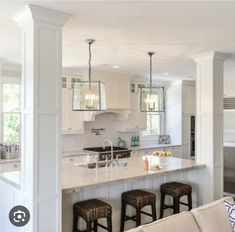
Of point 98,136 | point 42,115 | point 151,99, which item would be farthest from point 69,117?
point 42,115

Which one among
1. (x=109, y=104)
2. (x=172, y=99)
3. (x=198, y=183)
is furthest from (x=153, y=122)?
Answer: (x=198, y=183)

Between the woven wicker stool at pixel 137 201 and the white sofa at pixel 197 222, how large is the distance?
1012mm

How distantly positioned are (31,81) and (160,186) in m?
2.43

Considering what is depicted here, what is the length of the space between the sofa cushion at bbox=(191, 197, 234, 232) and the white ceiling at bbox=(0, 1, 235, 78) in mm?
1770

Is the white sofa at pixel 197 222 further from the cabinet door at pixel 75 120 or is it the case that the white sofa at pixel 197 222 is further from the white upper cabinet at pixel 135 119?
the white upper cabinet at pixel 135 119

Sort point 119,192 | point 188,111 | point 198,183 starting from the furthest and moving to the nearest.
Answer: point 188,111, point 198,183, point 119,192

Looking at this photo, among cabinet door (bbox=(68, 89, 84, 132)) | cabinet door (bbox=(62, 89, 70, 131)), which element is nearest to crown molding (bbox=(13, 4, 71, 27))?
cabinet door (bbox=(62, 89, 70, 131))

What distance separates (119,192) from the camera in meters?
3.65

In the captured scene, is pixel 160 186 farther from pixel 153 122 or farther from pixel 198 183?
pixel 153 122

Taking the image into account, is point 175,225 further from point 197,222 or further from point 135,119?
point 135,119

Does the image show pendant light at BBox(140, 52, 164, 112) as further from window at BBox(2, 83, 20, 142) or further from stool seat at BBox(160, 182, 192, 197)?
window at BBox(2, 83, 20, 142)

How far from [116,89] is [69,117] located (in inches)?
49.5

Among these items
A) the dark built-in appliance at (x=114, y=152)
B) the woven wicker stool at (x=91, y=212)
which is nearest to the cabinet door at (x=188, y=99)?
the dark built-in appliance at (x=114, y=152)

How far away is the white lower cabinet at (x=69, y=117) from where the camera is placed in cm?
564
